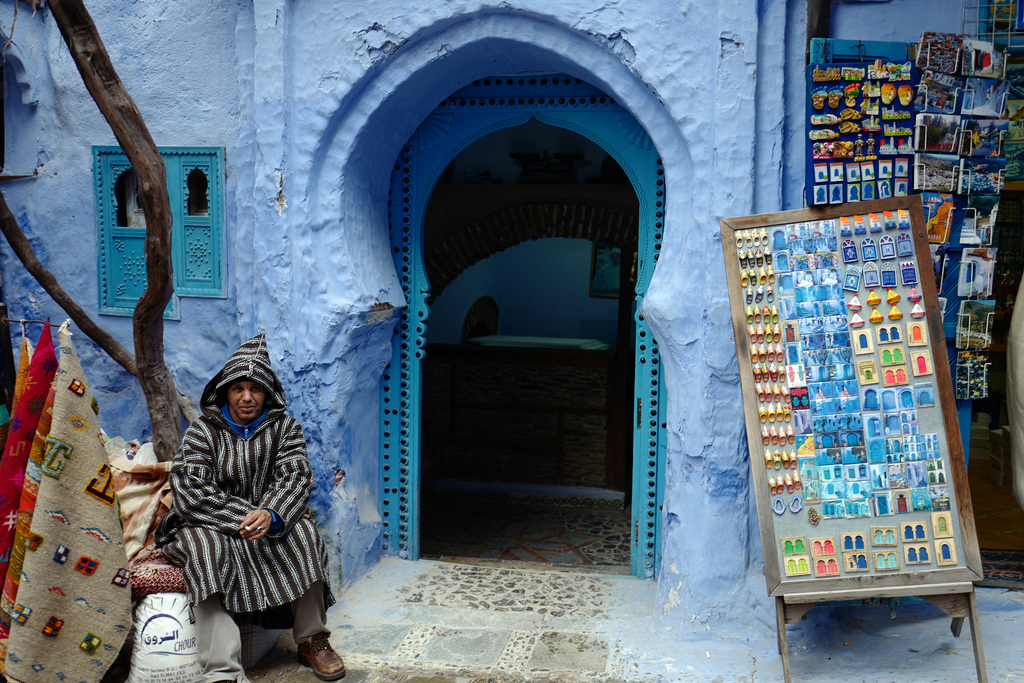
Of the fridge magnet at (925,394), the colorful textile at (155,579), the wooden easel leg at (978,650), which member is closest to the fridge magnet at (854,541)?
the wooden easel leg at (978,650)

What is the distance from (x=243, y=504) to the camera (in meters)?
3.35

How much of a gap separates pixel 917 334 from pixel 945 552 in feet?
2.70

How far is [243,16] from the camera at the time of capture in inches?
164

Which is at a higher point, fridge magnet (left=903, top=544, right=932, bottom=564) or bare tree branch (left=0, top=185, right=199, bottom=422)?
bare tree branch (left=0, top=185, right=199, bottom=422)

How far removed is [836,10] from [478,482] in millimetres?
4386

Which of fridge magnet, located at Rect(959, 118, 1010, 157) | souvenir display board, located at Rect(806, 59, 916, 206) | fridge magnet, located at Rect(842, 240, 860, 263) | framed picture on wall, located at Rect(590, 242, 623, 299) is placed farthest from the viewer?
framed picture on wall, located at Rect(590, 242, 623, 299)

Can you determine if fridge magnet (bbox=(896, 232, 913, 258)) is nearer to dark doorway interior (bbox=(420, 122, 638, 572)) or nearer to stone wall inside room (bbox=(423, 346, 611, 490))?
dark doorway interior (bbox=(420, 122, 638, 572))

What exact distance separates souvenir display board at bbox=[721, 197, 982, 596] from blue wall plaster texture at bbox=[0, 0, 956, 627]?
38 centimetres

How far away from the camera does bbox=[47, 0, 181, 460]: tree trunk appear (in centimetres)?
340

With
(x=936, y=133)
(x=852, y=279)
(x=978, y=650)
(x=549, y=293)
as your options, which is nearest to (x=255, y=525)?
(x=852, y=279)

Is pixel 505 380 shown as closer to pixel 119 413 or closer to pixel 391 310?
pixel 391 310

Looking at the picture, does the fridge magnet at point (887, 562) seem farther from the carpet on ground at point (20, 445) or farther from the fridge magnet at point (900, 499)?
the carpet on ground at point (20, 445)

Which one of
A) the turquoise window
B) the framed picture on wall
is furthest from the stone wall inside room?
the framed picture on wall

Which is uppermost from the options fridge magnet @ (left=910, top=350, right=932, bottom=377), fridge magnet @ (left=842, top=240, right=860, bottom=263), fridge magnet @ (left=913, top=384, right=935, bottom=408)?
fridge magnet @ (left=842, top=240, right=860, bottom=263)
